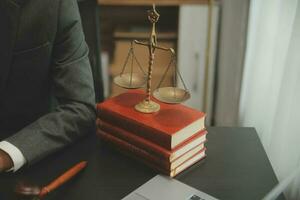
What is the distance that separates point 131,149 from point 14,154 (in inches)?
11.2

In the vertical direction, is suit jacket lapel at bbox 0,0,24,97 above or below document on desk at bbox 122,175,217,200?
above

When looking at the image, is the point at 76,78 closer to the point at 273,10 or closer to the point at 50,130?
the point at 50,130

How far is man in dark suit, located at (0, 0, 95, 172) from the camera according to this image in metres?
1.12

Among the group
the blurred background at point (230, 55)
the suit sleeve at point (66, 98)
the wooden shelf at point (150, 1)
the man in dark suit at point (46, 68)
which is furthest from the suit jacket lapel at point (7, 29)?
the wooden shelf at point (150, 1)

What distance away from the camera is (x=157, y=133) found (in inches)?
37.4

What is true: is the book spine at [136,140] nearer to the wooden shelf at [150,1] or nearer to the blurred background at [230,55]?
the blurred background at [230,55]

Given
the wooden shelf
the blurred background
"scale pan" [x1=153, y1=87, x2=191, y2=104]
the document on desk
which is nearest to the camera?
the document on desk

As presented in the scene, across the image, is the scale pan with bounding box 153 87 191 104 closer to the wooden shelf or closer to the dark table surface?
the dark table surface

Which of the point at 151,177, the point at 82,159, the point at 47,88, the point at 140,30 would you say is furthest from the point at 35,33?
the point at 140,30

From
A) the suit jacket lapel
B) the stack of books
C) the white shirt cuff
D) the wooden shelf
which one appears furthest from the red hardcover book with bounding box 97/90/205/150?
the wooden shelf

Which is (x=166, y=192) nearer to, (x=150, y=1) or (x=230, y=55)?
(x=230, y=55)

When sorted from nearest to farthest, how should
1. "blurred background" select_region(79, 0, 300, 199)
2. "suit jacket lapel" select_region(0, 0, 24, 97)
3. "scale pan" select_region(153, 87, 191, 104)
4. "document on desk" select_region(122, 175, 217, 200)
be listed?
1. "document on desk" select_region(122, 175, 217, 200)
2. "scale pan" select_region(153, 87, 191, 104)
3. "suit jacket lapel" select_region(0, 0, 24, 97)
4. "blurred background" select_region(79, 0, 300, 199)

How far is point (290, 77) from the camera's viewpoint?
1.34m

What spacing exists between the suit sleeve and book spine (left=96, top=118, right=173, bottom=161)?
0.08 metres
